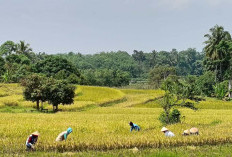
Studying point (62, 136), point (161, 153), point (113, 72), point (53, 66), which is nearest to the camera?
point (161, 153)

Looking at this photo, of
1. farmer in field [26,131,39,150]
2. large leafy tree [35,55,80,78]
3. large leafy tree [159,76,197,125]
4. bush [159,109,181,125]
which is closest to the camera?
farmer in field [26,131,39,150]

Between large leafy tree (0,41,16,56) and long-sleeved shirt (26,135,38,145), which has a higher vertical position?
large leafy tree (0,41,16,56)

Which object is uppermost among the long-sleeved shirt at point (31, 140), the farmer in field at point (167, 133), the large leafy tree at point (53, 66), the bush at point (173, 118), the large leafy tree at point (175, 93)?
the large leafy tree at point (53, 66)

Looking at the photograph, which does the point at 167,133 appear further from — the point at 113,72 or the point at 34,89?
the point at 113,72

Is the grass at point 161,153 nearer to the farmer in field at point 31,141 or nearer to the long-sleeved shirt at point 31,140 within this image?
the farmer in field at point 31,141

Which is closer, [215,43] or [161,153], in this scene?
[161,153]

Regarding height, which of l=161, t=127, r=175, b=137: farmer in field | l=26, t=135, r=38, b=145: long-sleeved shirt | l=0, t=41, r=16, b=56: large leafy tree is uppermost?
l=0, t=41, r=16, b=56: large leafy tree

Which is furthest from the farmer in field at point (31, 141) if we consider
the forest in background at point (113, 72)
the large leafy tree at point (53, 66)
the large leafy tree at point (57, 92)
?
the large leafy tree at point (53, 66)

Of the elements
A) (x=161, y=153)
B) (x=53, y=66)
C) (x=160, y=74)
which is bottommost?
(x=161, y=153)

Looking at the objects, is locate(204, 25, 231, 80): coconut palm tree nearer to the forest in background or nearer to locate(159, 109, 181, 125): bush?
the forest in background

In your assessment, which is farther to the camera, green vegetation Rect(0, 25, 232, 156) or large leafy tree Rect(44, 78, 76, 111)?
large leafy tree Rect(44, 78, 76, 111)

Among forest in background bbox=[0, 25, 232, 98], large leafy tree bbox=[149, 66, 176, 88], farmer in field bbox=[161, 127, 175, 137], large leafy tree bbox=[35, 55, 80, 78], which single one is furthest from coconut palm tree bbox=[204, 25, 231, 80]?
farmer in field bbox=[161, 127, 175, 137]

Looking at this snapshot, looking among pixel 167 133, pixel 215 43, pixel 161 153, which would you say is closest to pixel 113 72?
pixel 215 43

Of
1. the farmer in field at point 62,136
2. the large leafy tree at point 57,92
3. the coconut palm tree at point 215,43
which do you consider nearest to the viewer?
the farmer in field at point 62,136
